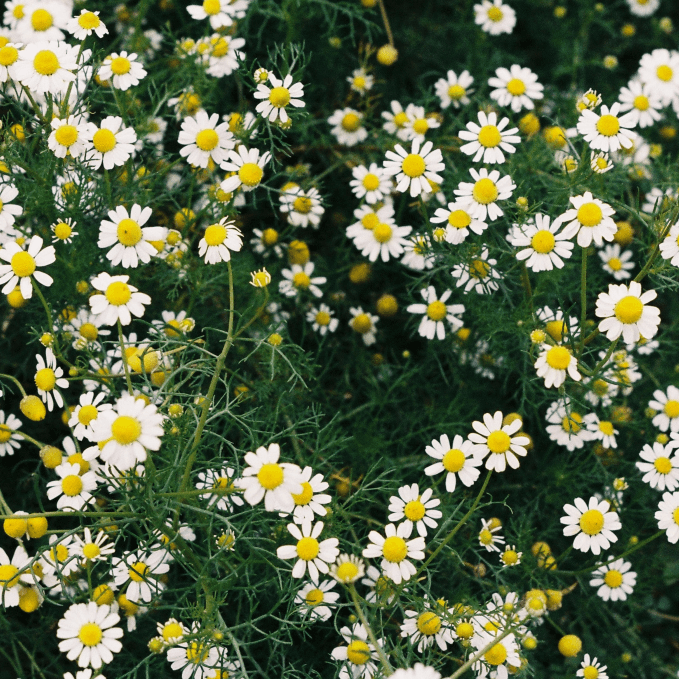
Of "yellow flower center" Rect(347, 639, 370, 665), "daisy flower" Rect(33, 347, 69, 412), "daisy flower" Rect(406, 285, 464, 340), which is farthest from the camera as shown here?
"daisy flower" Rect(406, 285, 464, 340)

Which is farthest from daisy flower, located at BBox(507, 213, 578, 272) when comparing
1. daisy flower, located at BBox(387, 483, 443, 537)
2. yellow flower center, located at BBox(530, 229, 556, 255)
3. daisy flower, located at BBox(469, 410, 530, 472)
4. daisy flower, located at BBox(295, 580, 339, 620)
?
daisy flower, located at BBox(295, 580, 339, 620)

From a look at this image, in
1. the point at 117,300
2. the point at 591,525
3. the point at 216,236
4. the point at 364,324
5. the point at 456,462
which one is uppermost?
the point at 364,324

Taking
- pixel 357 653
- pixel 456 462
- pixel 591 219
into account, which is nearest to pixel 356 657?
pixel 357 653

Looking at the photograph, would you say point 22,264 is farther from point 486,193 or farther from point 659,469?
point 659,469

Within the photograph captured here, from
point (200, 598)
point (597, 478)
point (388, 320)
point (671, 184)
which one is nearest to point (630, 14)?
point (671, 184)

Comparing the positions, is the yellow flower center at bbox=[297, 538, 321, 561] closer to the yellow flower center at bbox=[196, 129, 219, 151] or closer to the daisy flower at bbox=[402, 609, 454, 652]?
the daisy flower at bbox=[402, 609, 454, 652]

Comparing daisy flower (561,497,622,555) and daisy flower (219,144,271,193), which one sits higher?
daisy flower (219,144,271,193)

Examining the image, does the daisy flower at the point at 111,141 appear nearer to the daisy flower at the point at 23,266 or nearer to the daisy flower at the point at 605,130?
the daisy flower at the point at 23,266

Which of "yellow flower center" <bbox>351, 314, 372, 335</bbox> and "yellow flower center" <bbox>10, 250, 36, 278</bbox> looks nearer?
"yellow flower center" <bbox>10, 250, 36, 278</bbox>
